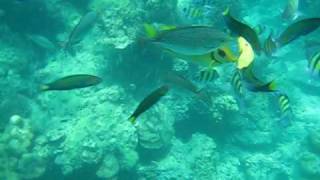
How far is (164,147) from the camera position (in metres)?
7.92

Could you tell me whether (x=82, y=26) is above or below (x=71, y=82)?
above

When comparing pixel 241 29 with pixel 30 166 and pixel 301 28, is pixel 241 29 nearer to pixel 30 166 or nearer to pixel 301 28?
pixel 301 28

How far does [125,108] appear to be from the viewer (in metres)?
7.59

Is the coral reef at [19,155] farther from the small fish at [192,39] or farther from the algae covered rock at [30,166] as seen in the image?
the small fish at [192,39]

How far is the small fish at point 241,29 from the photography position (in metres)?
2.46

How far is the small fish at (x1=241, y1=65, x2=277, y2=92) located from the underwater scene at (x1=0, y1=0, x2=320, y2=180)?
2120 mm

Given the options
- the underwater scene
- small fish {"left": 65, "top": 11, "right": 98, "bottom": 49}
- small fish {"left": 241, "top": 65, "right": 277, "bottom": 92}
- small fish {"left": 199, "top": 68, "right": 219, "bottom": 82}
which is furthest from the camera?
the underwater scene

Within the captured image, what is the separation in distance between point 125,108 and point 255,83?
509 centimetres

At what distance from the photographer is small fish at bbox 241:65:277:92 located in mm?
2611

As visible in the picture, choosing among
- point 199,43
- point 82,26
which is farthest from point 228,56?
point 82,26

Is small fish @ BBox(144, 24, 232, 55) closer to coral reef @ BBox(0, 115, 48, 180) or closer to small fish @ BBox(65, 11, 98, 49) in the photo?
small fish @ BBox(65, 11, 98, 49)

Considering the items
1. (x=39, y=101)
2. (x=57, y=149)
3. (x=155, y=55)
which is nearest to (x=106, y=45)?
(x=155, y=55)

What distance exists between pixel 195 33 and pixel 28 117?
17.6ft

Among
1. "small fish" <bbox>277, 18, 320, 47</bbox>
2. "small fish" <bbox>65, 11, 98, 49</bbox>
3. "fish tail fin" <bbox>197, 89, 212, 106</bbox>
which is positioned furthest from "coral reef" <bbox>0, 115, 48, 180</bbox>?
"small fish" <bbox>277, 18, 320, 47</bbox>
